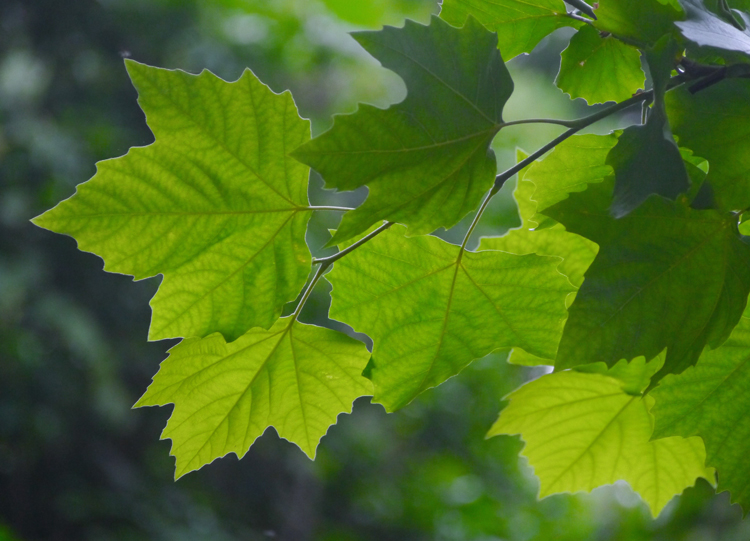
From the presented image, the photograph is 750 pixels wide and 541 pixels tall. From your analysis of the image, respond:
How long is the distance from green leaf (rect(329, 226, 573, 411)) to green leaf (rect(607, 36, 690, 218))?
0.12 meters

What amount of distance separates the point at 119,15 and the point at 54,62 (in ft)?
1.55

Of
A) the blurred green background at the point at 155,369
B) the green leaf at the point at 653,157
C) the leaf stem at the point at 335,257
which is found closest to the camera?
the green leaf at the point at 653,157

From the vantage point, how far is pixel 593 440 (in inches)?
20.0

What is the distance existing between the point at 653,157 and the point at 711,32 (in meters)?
0.07

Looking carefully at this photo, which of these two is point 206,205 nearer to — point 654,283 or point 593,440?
point 654,283

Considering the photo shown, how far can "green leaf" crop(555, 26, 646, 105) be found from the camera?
398 mm

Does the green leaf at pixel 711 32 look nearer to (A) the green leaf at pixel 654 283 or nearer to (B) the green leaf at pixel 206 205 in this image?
(A) the green leaf at pixel 654 283

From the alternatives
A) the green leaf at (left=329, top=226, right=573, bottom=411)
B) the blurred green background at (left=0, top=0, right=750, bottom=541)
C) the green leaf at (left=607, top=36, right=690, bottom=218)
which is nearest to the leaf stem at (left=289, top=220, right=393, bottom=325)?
the green leaf at (left=329, top=226, right=573, bottom=411)

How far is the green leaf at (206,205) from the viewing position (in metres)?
0.34

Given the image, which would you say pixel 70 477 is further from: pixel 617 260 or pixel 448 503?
pixel 617 260

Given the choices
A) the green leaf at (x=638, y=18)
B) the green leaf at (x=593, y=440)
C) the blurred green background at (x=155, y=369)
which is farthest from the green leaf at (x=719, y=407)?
the blurred green background at (x=155, y=369)

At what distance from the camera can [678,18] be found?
278 millimetres

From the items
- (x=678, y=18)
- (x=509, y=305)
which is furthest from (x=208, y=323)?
(x=678, y=18)

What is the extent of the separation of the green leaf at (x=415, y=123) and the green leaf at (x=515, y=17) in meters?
0.10
